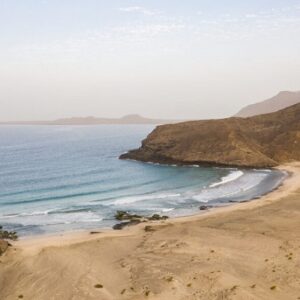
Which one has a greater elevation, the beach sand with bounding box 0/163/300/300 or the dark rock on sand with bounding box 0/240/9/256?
the dark rock on sand with bounding box 0/240/9/256

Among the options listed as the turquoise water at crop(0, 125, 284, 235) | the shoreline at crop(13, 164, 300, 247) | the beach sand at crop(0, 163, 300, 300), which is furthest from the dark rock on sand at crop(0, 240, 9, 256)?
the turquoise water at crop(0, 125, 284, 235)

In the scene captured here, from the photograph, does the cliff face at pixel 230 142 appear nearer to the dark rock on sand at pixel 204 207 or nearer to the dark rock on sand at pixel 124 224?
the dark rock on sand at pixel 204 207

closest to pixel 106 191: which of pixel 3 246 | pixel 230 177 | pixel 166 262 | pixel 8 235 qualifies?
pixel 230 177

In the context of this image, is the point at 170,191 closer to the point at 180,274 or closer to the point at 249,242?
the point at 249,242

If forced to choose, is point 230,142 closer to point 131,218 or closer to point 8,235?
point 131,218

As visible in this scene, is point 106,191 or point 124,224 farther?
point 106,191

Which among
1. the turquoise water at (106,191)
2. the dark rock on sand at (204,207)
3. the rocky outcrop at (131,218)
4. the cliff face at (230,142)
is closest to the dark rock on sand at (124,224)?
the rocky outcrop at (131,218)

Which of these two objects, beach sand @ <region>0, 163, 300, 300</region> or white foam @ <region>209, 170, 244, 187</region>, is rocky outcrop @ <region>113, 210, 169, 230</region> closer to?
beach sand @ <region>0, 163, 300, 300</region>
